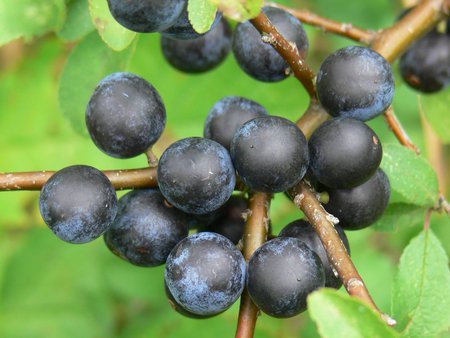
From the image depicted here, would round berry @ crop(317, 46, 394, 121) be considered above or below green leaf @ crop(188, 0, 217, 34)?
below

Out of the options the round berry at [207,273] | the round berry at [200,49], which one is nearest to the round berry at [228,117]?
the round berry at [207,273]

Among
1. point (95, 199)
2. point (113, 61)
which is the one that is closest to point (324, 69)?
point (95, 199)

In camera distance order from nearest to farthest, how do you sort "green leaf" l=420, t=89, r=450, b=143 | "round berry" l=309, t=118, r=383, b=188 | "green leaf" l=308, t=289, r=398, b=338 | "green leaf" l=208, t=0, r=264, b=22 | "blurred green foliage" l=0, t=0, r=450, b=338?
"green leaf" l=308, t=289, r=398, b=338 < "green leaf" l=208, t=0, r=264, b=22 < "round berry" l=309, t=118, r=383, b=188 < "green leaf" l=420, t=89, r=450, b=143 < "blurred green foliage" l=0, t=0, r=450, b=338

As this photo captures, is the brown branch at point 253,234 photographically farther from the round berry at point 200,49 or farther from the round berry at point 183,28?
the round berry at point 200,49

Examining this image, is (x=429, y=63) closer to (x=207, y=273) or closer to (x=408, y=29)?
(x=408, y=29)

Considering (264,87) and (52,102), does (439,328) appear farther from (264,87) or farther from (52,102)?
(52,102)

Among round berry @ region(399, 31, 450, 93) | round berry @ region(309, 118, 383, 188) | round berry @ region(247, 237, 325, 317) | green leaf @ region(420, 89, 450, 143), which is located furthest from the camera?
green leaf @ region(420, 89, 450, 143)

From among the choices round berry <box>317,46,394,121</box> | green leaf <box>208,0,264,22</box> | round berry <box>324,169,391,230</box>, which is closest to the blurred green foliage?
round berry <box>324,169,391,230</box>

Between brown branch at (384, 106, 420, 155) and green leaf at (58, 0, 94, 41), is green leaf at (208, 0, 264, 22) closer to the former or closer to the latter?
brown branch at (384, 106, 420, 155)
